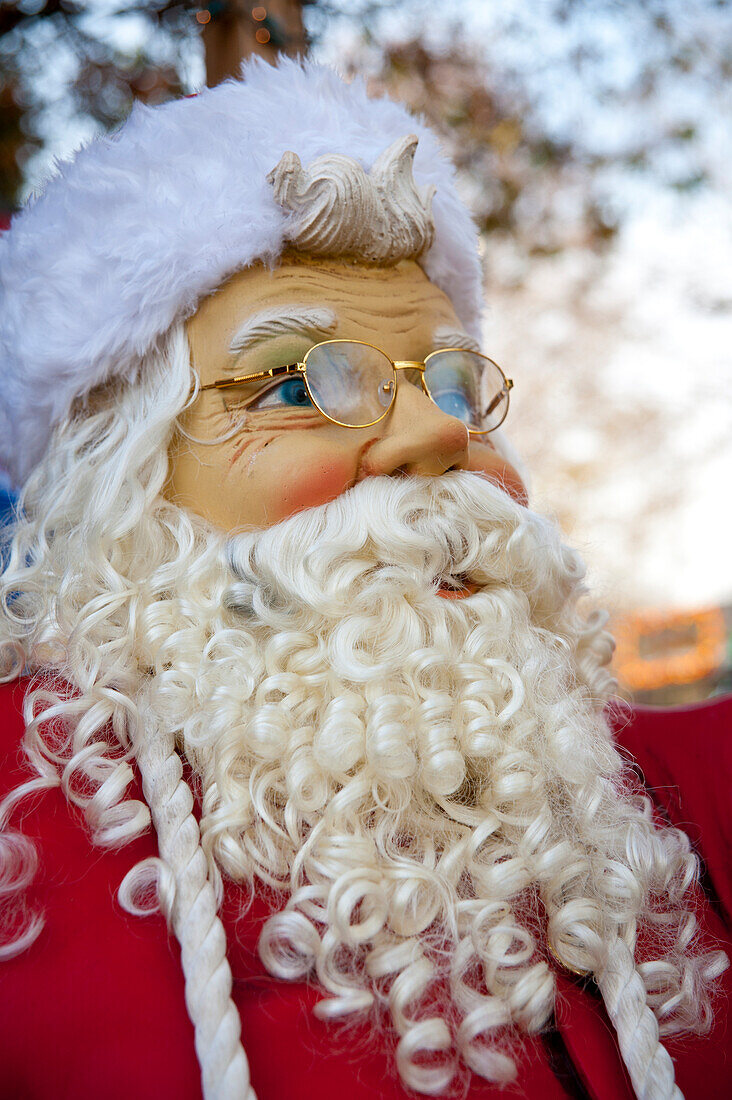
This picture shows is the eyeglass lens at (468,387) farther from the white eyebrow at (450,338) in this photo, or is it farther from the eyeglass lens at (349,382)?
the eyeglass lens at (349,382)

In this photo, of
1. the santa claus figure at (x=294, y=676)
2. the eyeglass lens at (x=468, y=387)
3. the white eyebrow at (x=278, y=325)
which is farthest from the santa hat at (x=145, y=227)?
the eyeglass lens at (x=468, y=387)

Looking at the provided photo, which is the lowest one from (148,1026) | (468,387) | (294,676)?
(148,1026)

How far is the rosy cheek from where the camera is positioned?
1.59m

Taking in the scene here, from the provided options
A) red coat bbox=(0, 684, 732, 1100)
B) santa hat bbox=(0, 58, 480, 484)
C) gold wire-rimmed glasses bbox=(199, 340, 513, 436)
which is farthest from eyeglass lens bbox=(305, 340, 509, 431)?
red coat bbox=(0, 684, 732, 1100)

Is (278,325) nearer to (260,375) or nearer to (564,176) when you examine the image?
(260,375)

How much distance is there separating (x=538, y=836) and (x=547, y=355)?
6432 mm

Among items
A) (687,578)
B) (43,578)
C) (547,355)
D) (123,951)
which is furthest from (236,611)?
(687,578)

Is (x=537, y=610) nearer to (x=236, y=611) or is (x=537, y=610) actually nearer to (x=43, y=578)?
(x=236, y=611)

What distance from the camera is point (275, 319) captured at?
1656mm

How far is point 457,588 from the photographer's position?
1585mm

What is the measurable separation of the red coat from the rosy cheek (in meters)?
0.65

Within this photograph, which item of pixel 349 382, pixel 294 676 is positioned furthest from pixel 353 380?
pixel 294 676

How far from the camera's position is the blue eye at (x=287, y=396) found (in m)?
1.68

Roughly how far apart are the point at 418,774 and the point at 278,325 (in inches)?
37.0
